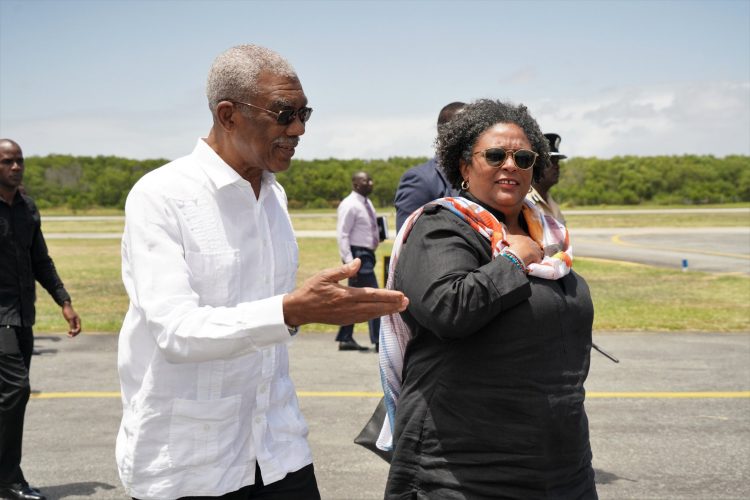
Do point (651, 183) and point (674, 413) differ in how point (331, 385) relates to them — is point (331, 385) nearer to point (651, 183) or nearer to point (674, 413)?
point (674, 413)

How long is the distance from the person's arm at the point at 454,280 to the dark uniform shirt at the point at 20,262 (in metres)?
3.39

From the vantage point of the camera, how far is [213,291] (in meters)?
2.29

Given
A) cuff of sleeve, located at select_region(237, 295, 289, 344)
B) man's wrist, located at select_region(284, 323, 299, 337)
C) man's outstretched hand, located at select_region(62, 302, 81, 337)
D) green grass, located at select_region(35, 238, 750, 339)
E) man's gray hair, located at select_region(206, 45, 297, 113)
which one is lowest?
green grass, located at select_region(35, 238, 750, 339)

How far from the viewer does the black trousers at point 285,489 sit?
97.8 inches

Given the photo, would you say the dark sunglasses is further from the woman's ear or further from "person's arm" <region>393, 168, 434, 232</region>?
"person's arm" <region>393, 168, 434, 232</region>

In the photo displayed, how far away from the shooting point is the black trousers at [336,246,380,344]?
30.1 feet

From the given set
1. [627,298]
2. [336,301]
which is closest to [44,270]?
[336,301]

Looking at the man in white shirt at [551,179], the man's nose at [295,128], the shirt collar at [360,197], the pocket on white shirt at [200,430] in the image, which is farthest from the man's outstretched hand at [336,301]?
the shirt collar at [360,197]

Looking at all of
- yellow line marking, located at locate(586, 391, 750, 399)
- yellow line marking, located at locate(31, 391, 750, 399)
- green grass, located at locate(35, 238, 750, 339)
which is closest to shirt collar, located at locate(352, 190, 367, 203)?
green grass, located at locate(35, 238, 750, 339)

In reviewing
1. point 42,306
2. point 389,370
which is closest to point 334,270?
point 389,370

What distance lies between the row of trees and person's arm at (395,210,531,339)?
6416 cm

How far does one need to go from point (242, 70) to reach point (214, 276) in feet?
1.94

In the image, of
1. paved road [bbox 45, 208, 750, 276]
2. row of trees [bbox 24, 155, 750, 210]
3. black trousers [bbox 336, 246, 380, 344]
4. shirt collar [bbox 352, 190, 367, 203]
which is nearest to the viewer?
black trousers [bbox 336, 246, 380, 344]

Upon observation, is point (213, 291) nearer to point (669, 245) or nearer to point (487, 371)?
point (487, 371)
